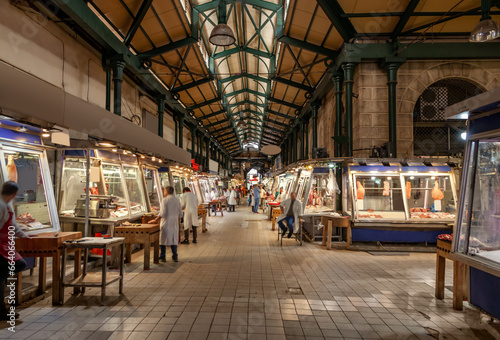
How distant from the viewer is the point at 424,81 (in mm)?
10844

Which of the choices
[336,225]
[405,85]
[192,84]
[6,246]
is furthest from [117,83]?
[405,85]

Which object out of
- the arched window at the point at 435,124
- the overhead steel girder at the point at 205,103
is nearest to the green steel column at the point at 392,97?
the arched window at the point at 435,124

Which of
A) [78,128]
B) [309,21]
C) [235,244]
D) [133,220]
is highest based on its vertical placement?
[309,21]

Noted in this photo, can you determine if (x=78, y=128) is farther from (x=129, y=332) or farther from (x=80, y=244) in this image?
(x=129, y=332)

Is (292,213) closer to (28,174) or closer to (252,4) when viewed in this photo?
(28,174)

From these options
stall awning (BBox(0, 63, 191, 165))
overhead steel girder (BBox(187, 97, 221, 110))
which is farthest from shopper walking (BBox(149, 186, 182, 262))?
overhead steel girder (BBox(187, 97, 221, 110))

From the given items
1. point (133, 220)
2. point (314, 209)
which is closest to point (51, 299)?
point (133, 220)

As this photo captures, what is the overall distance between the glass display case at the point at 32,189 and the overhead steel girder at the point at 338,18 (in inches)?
342

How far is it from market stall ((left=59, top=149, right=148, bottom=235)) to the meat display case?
706mm

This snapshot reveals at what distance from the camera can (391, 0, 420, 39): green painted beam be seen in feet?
30.3

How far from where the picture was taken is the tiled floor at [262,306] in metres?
3.75

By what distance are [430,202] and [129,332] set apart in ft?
30.2

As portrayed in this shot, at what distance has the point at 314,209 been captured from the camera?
11023 millimetres

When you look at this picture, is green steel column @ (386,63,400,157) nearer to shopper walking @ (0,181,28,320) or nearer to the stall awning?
the stall awning
